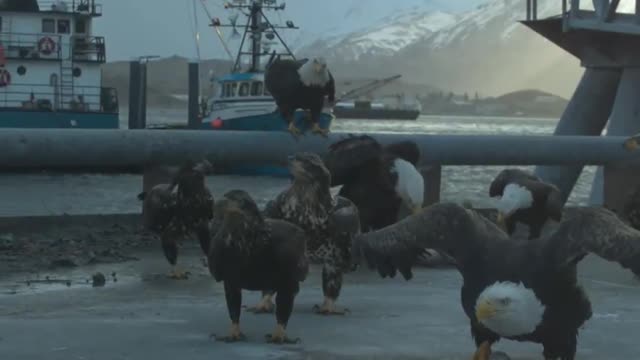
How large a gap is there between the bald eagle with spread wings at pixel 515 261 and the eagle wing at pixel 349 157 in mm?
3281

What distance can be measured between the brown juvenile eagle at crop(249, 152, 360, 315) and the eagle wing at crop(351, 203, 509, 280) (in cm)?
160

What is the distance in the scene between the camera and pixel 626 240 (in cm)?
510

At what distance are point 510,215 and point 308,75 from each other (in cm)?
193

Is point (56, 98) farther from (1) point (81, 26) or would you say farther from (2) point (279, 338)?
(2) point (279, 338)

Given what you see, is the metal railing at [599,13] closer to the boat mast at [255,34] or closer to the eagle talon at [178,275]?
the eagle talon at [178,275]

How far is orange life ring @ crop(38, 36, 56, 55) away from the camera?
39562 mm

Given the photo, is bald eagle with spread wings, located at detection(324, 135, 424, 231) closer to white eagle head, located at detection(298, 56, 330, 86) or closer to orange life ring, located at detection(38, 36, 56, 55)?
white eagle head, located at detection(298, 56, 330, 86)

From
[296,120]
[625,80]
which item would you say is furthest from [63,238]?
[625,80]

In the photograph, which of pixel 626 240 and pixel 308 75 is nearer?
pixel 626 240

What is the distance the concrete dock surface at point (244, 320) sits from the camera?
6.43 meters

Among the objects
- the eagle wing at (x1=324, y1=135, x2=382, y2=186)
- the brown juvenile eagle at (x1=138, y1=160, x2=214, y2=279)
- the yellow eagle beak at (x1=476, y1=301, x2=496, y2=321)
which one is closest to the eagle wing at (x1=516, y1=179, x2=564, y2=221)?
the eagle wing at (x1=324, y1=135, x2=382, y2=186)

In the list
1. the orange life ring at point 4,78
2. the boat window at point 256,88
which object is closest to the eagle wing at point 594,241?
the orange life ring at point 4,78

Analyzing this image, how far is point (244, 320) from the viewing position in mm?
7426

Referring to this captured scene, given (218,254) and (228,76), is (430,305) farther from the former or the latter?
(228,76)
